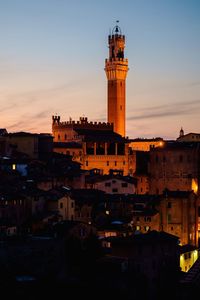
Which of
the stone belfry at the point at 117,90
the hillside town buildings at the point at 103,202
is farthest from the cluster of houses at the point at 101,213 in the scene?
the stone belfry at the point at 117,90

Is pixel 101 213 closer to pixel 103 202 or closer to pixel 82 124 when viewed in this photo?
pixel 103 202

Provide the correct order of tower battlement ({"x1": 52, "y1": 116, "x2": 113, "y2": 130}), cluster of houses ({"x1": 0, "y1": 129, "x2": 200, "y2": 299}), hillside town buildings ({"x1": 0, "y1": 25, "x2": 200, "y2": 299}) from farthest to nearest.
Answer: tower battlement ({"x1": 52, "y1": 116, "x2": 113, "y2": 130}) < hillside town buildings ({"x1": 0, "y1": 25, "x2": 200, "y2": 299}) < cluster of houses ({"x1": 0, "y1": 129, "x2": 200, "y2": 299})

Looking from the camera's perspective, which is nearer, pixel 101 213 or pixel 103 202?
pixel 101 213

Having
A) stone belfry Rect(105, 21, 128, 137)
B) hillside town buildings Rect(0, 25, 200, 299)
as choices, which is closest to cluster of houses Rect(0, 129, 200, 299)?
hillside town buildings Rect(0, 25, 200, 299)

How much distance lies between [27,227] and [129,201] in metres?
6.54

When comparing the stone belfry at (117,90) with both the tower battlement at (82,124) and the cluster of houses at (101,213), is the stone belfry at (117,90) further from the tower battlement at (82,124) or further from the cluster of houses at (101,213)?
the cluster of houses at (101,213)

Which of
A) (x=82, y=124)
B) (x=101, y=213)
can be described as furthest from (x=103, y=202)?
(x=82, y=124)

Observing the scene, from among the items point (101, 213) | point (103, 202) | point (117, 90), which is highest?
point (117, 90)

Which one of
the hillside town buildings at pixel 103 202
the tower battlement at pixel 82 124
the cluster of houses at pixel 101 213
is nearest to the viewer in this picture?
the cluster of houses at pixel 101 213

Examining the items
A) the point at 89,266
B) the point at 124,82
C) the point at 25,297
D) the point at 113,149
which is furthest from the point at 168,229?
the point at 124,82

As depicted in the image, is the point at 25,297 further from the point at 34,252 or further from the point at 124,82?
the point at 124,82

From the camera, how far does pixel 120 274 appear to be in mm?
26188

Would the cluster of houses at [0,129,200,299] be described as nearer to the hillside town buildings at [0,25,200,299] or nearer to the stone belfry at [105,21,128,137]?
the hillside town buildings at [0,25,200,299]

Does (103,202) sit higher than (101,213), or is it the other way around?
(103,202)
